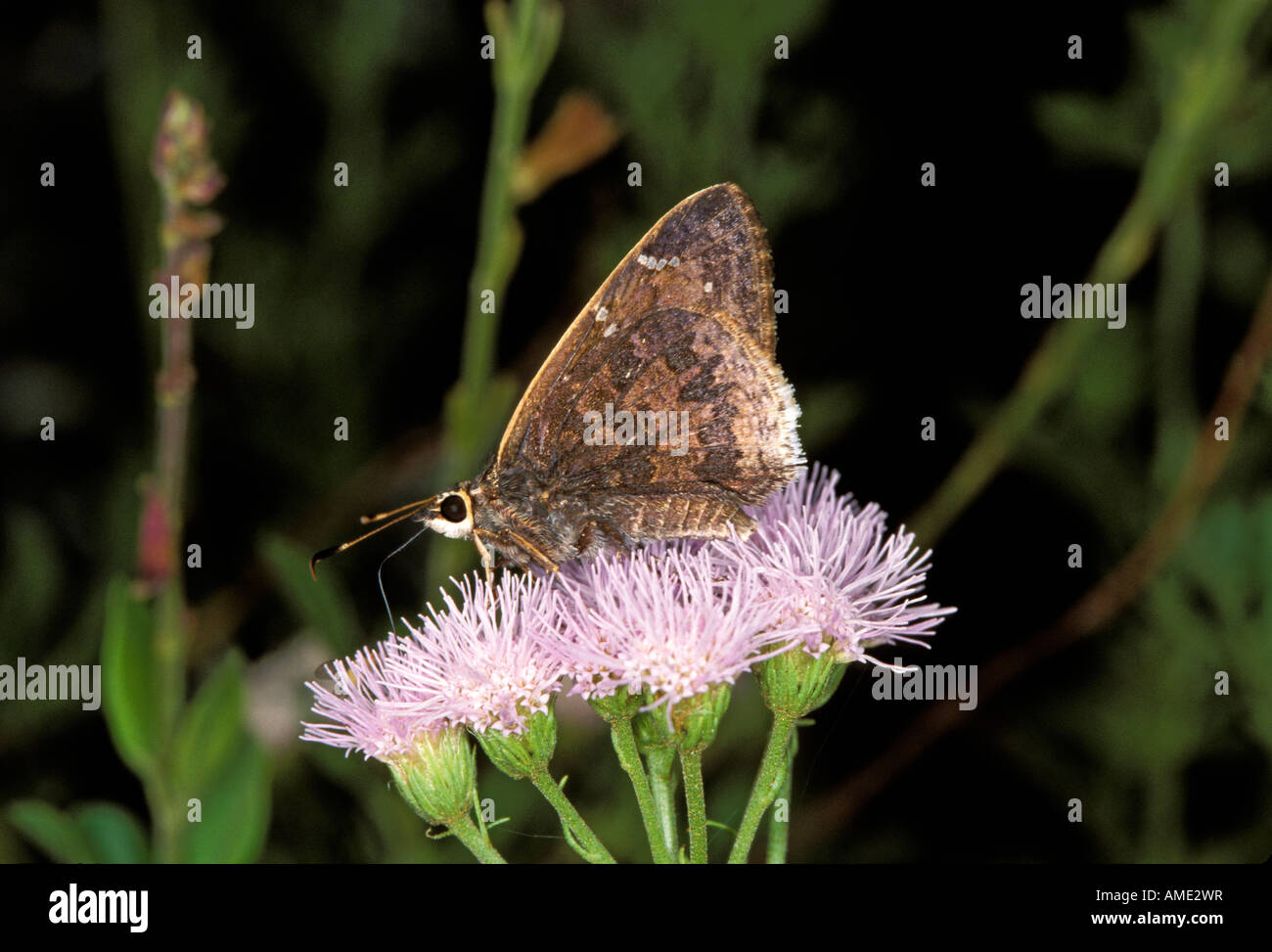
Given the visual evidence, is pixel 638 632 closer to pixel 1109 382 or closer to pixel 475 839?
pixel 475 839

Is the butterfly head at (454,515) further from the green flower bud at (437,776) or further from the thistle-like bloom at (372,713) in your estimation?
the green flower bud at (437,776)

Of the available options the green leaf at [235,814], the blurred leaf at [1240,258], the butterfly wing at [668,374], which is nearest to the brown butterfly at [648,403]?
the butterfly wing at [668,374]

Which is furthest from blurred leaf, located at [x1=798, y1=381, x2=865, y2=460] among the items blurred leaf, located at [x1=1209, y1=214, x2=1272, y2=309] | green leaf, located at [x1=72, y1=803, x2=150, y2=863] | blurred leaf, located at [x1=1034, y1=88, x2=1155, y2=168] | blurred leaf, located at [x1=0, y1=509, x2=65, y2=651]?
blurred leaf, located at [x1=0, y1=509, x2=65, y2=651]

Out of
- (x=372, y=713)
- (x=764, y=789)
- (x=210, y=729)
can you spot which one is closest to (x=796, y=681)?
(x=764, y=789)

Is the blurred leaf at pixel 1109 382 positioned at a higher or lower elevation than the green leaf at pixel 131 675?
higher

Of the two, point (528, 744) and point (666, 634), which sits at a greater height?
point (666, 634)

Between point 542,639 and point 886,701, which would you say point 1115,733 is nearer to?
point 886,701
